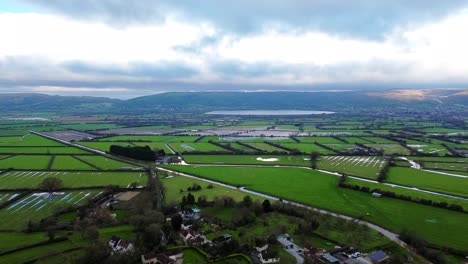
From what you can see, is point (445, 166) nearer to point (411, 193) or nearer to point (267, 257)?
point (411, 193)

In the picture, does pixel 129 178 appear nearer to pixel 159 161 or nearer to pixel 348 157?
pixel 159 161

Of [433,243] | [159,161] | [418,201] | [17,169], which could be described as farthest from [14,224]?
[418,201]

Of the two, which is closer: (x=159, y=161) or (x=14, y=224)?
(x=14, y=224)

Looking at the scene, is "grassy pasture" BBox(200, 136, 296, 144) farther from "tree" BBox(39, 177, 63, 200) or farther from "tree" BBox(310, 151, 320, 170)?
"tree" BBox(39, 177, 63, 200)

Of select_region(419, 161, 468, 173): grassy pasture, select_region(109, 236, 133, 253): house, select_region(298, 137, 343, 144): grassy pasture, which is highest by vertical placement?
select_region(109, 236, 133, 253): house

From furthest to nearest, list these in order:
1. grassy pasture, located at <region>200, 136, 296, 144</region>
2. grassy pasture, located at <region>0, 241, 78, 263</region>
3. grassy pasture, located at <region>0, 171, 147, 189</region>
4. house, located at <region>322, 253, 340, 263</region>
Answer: grassy pasture, located at <region>200, 136, 296, 144</region> → grassy pasture, located at <region>0, 171, 147, 189</region> → grassy pasture, located at <region>0, 241, 78, 263</region> → house, located at <region>322, 253, 340, 263</region>

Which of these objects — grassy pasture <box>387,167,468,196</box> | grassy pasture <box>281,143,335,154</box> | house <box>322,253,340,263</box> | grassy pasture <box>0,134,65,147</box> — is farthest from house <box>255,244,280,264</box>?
grassy pasture <box>0,134,65,147</box>

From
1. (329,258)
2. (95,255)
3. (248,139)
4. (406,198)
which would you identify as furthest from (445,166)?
(95,255)
